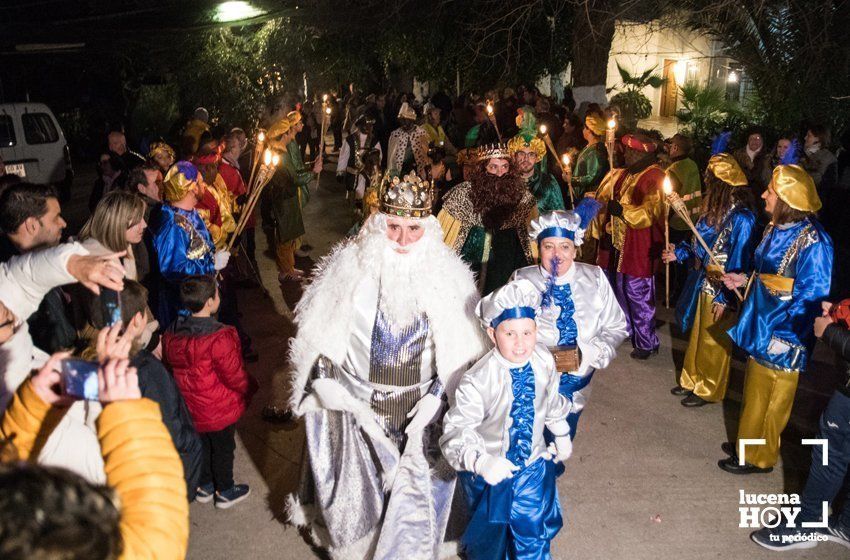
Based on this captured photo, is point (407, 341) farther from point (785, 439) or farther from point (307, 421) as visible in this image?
point (785, 439)

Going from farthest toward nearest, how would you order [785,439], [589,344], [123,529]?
[785,439] → [589,344] → [123,529]

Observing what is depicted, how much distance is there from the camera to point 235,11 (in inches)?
594

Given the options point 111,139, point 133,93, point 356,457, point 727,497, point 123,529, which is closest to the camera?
point 123,529

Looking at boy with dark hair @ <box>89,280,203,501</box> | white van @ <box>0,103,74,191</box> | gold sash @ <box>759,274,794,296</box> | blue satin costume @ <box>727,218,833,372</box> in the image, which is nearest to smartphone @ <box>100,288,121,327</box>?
boy with dark hair @ <box>89,280,203,501</box>

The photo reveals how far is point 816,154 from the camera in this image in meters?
9.13

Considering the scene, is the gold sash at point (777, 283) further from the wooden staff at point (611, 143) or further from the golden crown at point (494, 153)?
the wooden staff at point (611, 143)

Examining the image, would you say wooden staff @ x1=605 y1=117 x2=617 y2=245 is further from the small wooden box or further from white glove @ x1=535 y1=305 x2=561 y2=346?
the small wooden box

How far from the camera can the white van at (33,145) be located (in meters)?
13.8

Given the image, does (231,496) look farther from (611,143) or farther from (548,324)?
(611,143)

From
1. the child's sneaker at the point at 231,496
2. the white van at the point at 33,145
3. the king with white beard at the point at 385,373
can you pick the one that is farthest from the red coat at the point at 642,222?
the white van at the point at 33,145

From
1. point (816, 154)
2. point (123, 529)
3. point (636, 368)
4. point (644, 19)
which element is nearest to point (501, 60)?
point (644, 19)

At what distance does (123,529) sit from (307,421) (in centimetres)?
209

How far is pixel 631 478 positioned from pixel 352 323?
2.52 m

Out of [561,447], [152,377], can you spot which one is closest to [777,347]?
[561,447]
